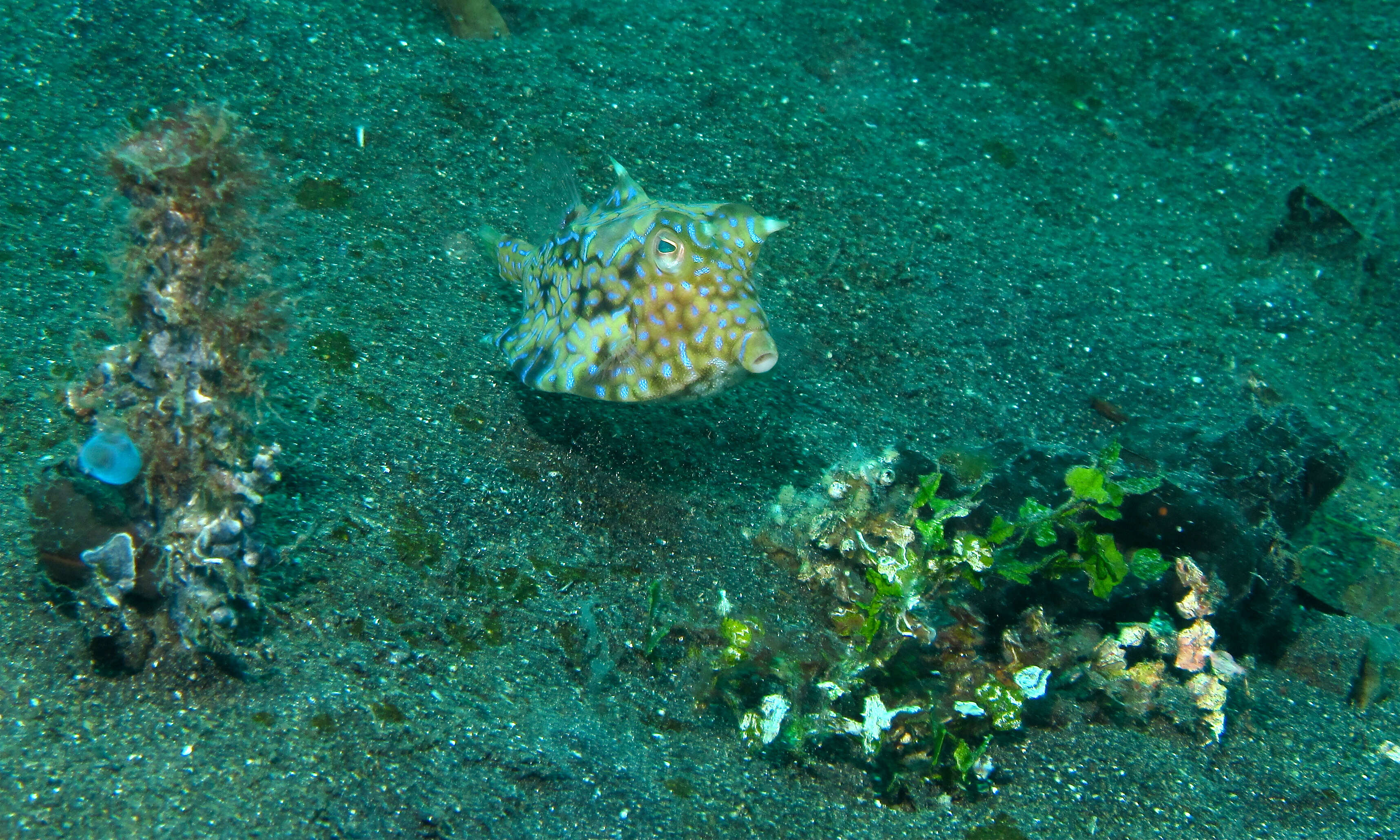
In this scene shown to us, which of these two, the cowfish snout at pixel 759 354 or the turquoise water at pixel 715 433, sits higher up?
the cowfish snout at pixel 759 354

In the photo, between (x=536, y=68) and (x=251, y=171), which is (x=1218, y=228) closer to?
(x=536, y=68)

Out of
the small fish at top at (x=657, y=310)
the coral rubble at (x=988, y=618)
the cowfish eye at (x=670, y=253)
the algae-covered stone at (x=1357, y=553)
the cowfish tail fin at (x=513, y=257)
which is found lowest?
the algae-covered stone at (x=1357, y=553)

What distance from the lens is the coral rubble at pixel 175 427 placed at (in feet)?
8.30

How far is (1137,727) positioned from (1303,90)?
6.72 meters

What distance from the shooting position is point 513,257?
160 inches

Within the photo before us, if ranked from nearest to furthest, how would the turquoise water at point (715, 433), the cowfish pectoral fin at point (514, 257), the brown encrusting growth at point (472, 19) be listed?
the turquoise water at point (715, 433) → the cowfish pectoral fin at point (514, 257) → the brown encrusting growth at point (472, 19)

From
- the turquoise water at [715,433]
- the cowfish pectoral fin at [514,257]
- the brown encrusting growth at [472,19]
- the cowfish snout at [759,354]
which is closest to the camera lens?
the turquoise water at [715,433]

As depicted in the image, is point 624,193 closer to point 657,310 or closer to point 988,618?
point 657,310

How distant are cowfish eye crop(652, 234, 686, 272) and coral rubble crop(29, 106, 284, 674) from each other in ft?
4.75

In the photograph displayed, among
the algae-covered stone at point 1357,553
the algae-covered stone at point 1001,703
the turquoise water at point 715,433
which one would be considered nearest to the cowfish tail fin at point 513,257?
the turquoise water at point 715,433

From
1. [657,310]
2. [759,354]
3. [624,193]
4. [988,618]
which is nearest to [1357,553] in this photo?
[988,618]

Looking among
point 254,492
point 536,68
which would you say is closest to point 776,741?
point 254,492

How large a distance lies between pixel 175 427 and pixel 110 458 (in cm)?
22

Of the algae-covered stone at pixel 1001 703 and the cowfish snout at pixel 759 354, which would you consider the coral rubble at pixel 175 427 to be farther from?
the algae-covered stone at pixel 1001 703
